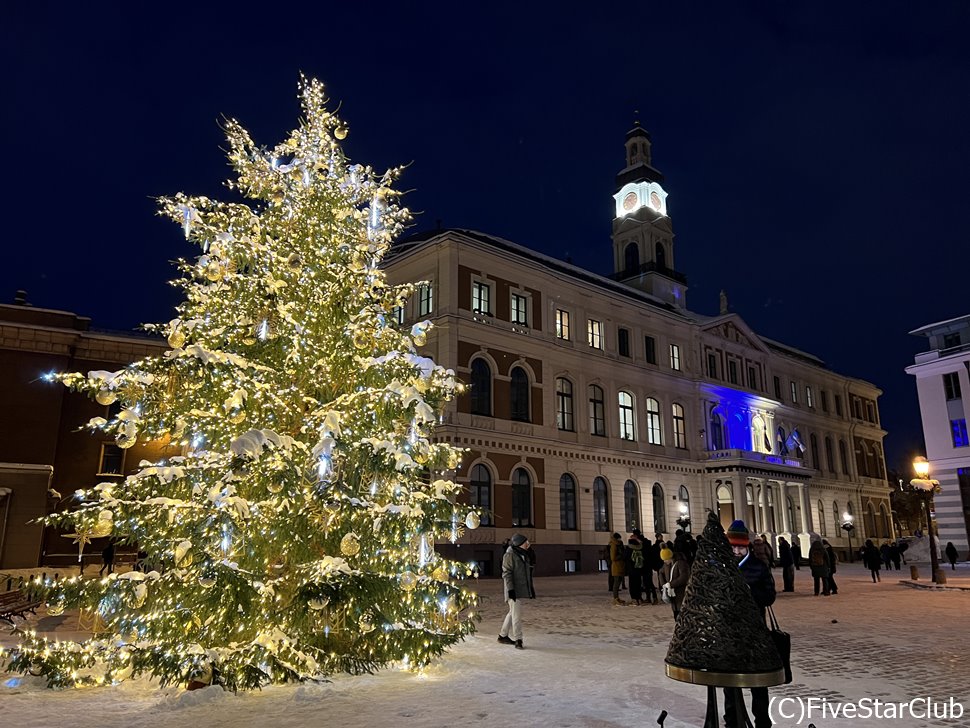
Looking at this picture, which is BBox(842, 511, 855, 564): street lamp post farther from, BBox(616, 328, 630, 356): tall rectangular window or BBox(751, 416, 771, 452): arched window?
BBox(616, 328, 630, 356): tall rectangular window

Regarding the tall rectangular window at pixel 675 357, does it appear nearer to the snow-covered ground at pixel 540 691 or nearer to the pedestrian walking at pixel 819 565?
the pedestrian walking at pixel 819 565

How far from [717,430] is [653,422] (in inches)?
260

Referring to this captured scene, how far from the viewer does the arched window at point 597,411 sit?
3678 cm

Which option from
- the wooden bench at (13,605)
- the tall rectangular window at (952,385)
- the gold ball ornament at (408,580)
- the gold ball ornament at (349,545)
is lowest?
the wooden bench at (13,605)

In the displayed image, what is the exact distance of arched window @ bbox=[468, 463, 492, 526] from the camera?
98.7 ft

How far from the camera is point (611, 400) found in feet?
124

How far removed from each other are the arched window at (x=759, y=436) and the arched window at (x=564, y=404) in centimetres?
1848

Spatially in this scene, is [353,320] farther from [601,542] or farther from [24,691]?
[601,542]

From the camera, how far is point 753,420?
158ft

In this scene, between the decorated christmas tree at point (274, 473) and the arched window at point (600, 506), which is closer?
the decorated christmas tree at point (274, 473)

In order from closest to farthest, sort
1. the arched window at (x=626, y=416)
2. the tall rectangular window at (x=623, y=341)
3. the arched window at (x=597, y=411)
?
the arched window at (x=597, y=411) < the arched window at (x=626, y=416) < the tall rectangular window at (x=623, y=341)

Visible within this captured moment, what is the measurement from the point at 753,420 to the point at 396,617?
145 feet

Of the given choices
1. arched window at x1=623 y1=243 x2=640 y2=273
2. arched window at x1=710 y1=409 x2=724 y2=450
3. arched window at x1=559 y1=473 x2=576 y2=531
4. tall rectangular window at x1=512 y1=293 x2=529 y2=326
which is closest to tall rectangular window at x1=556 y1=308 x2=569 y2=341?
tall rectangular window at x1=512 y1=293 x2=529 y2=326

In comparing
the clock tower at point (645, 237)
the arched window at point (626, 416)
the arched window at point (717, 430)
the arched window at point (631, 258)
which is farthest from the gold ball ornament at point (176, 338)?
the arched window at point (631, 258)
